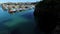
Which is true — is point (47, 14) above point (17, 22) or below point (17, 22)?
above

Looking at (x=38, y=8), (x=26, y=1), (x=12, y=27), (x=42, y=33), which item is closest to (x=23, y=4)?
(x=26, y=1)

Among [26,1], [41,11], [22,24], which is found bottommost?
[22,24]

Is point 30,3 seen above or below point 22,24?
above

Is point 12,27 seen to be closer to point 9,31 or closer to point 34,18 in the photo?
point 9,31
